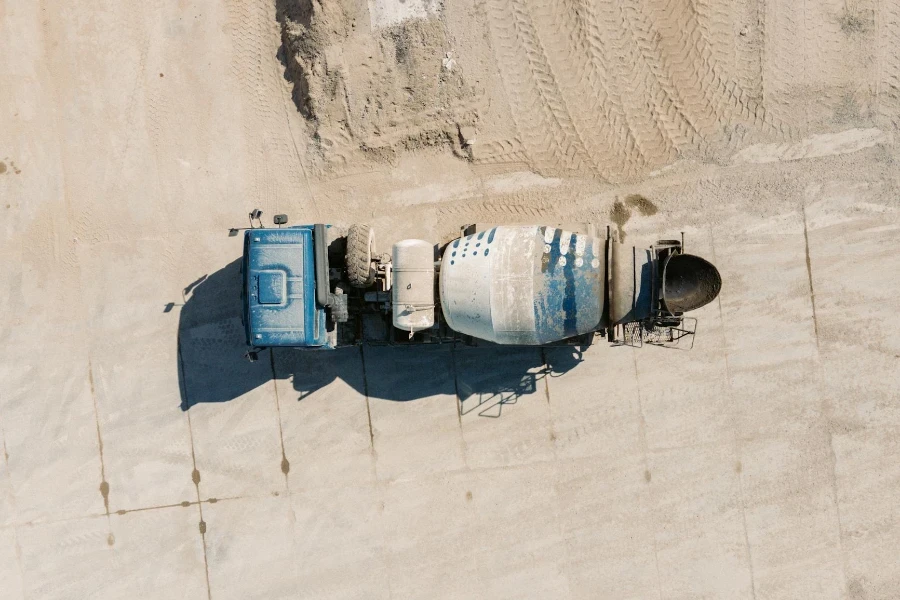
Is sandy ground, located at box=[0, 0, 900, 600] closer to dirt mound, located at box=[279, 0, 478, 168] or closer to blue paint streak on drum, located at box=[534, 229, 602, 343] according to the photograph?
dirt mound, located at box=[279, 0, 478, 168]

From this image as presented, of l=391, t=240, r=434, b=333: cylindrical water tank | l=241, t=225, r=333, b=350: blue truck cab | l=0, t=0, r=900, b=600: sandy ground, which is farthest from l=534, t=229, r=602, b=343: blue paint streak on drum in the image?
l=241, t=225, r=333, b=350: blue truck cab

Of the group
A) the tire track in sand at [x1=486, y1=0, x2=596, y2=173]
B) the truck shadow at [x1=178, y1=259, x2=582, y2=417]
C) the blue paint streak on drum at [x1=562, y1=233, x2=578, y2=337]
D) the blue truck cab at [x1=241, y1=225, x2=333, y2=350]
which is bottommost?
the truck shadow at [x1=178, y1=259, x2=582, y2=417]

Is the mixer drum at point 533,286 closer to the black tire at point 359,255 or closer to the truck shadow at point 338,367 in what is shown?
the black tire at point 359,255

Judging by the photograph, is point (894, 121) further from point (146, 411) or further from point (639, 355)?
point (146, 411)

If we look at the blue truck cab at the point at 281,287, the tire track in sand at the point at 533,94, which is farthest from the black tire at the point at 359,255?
the tire track in sand at the point at 533,94

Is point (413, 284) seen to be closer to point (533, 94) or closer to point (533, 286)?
point (533, 286)

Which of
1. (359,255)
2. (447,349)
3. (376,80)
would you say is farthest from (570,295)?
(376,80)

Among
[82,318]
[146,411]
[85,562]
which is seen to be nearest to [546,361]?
[146,411]
